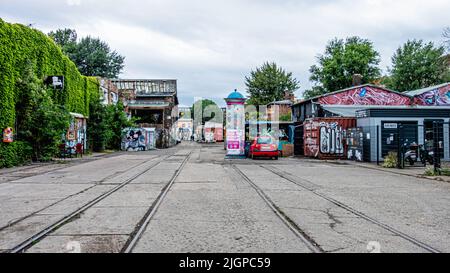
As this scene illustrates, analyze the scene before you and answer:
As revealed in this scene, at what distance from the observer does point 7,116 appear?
63.8 ft

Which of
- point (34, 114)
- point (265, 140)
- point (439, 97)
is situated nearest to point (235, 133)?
point (265, 140)

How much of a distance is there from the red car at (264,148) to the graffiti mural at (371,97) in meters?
14.3

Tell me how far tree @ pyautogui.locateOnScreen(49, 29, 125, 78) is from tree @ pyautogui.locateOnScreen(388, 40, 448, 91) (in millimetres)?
42514

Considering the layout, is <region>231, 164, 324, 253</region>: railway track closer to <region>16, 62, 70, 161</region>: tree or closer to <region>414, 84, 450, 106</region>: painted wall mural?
<region>16, 62, 70, 161</region>: tree

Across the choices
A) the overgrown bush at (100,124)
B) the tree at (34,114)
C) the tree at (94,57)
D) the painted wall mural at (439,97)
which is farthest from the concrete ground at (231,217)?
the tree at (94,57)

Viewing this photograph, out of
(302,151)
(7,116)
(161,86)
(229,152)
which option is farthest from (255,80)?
(7,116)

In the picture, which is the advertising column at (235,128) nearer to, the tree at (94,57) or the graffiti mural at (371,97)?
the graffiti mural at (371,97)

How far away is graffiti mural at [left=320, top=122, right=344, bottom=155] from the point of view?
26.2 metres

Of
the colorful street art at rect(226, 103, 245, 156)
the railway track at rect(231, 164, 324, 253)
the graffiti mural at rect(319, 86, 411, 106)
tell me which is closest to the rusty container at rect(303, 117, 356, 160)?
the colorful street art at rect(226, 103, 245, 156)

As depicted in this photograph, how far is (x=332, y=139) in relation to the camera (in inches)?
1035

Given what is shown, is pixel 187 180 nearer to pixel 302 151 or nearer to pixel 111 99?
pixel 302 151

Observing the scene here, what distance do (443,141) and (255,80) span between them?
42.0 metres

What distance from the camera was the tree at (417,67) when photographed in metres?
51.9
